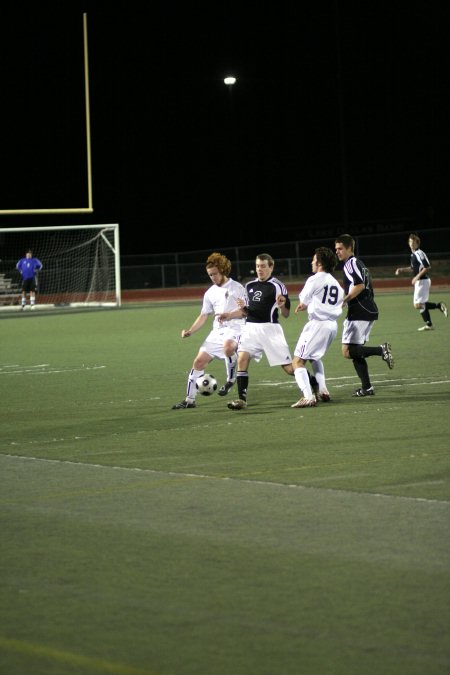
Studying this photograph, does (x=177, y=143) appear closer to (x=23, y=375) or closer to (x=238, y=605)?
(x=23, y=375)

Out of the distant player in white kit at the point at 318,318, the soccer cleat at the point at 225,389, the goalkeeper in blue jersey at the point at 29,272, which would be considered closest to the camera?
the distant player in white kit at the point at 318,318

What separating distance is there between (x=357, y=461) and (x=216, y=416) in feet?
12.0

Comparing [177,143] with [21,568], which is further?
[177,143]

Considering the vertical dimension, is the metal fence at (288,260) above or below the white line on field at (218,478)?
above

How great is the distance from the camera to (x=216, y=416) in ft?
42.5

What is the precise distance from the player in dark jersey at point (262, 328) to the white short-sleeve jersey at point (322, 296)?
270 millimetres

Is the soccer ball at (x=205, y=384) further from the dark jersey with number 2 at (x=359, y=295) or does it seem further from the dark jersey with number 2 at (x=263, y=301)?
the dark jersey with number 2 at (x=359, y=295)

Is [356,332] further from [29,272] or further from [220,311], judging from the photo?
[29,272]

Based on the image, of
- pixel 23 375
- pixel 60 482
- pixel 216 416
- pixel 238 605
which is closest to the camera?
pixel 238 605

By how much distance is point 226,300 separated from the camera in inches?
559

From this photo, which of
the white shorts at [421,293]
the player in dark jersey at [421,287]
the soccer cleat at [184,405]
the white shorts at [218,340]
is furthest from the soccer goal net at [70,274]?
the soccer cleat at [184,405]

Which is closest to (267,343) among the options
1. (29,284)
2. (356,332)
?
(356,332)

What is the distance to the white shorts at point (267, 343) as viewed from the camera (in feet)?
44.9

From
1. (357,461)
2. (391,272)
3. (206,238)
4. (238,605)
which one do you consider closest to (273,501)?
(357,461)
